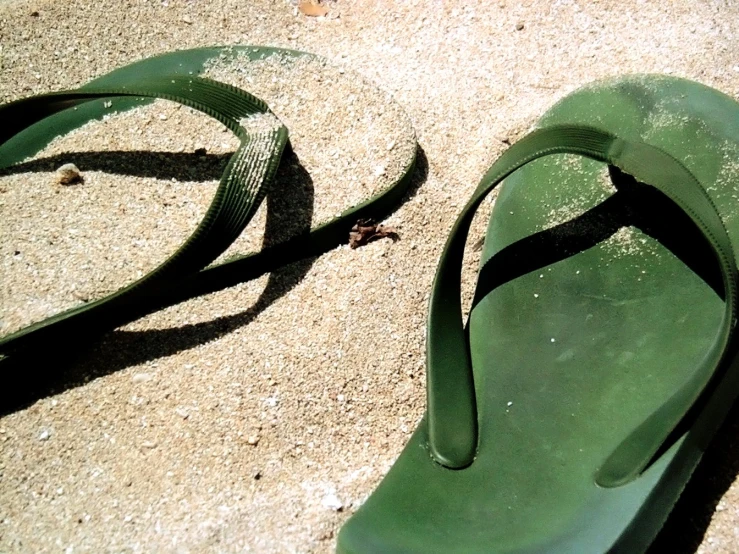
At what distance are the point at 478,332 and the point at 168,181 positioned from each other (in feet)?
1.80

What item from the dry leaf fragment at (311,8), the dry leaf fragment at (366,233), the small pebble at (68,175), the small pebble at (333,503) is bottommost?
the small pebble at (333,503)

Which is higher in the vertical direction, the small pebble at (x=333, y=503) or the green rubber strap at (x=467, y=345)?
the green rubber strap at (x=467, y=345)

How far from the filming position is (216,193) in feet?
3.36

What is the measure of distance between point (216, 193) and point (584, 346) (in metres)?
0.51

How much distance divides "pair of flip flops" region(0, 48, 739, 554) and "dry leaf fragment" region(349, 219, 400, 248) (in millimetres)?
12

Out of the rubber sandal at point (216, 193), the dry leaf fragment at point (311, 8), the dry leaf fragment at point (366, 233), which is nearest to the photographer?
the rubber sandal at point (216, 193)

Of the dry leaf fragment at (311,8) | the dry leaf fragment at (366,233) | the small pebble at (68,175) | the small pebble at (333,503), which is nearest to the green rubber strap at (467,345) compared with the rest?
the small pebble at (333,503)

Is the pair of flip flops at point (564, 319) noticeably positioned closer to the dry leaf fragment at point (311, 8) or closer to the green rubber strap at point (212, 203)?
the green rubber strap at point (212, 203)

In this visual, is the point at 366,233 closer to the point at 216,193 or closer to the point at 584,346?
the point at 216,193

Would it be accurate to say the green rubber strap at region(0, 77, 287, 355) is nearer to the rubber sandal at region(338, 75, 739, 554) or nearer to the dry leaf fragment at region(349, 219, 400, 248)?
the dry leaf fragment at region(349, 219, 400, 248)

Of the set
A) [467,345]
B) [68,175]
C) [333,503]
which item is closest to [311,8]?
[68,175]

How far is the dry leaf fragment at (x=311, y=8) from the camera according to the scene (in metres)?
1.56

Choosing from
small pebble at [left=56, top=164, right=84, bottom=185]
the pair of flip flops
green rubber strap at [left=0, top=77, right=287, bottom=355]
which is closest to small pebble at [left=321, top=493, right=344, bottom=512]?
the pair of flip flops

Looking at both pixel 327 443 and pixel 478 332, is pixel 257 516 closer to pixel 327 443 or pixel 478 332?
pixel 327 443
